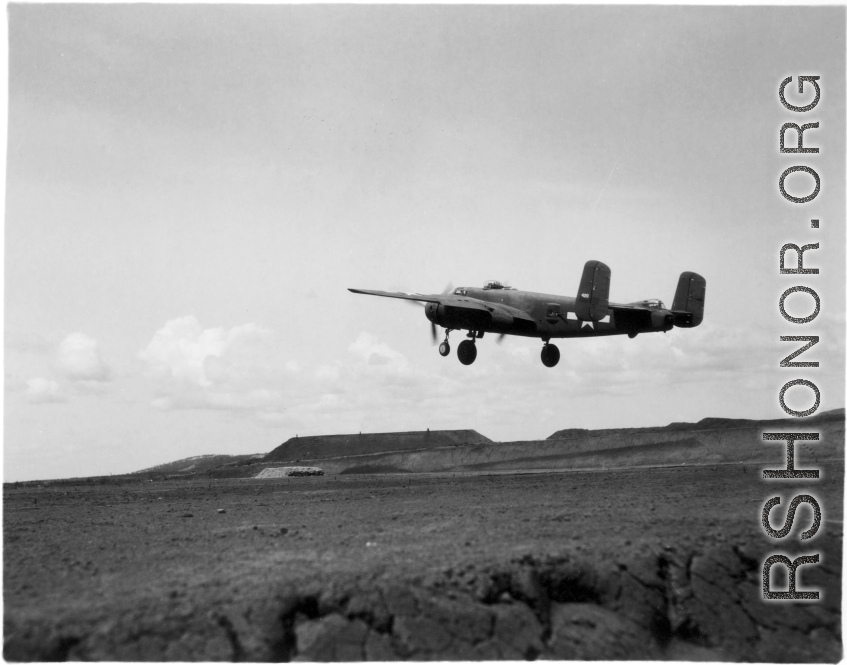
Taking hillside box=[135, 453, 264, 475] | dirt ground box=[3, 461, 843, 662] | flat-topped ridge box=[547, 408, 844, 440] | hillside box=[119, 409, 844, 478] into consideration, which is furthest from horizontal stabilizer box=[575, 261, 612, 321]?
hillside box=[135, 453, 264, 475]

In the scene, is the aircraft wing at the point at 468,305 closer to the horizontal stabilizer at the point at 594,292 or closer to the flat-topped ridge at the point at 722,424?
the horizontal stabilizer at the point at 594,292

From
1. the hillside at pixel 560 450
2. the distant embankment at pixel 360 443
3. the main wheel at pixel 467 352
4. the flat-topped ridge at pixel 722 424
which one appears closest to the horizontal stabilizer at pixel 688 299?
the main wheel at pixel 467 352

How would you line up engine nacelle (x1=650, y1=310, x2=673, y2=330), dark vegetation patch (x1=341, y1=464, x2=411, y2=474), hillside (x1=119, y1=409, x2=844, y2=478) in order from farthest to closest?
dark vegetation patch (x1=341, y1=464, x2=411, y2=474) < hillside (x1=119, y1=409, x2=844, y2=478) < engine nacelle (x1=650, y1=310, x2=673, y2=330)

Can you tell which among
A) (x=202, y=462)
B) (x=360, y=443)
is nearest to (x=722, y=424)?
(x=360, y=443)

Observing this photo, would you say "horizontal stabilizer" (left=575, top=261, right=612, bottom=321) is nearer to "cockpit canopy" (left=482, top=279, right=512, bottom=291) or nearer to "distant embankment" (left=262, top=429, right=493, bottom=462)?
"cockpit canopy" (left=482, top=279, right=512, bottom=291)

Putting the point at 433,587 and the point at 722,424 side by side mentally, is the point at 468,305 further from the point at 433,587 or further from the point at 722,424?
the point at 722,424

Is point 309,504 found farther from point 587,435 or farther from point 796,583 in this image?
point 587,435
